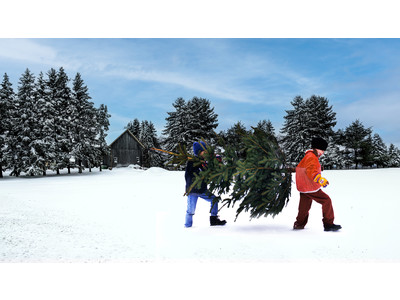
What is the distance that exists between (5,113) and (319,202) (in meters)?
33.0

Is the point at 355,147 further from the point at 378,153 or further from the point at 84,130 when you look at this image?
the point at 84,130

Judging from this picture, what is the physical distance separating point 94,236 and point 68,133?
29946 millimetres

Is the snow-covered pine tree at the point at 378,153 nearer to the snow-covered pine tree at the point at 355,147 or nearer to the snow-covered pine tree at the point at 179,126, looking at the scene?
the snow-covered pine tree at the point at 355,147

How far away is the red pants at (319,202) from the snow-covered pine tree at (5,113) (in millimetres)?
31185

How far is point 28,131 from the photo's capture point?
30.1 metres

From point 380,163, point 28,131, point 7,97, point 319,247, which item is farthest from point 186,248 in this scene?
point 380,163

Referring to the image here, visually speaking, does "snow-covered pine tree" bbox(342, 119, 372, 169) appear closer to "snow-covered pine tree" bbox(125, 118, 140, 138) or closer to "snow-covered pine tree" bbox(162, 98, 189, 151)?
"snow-covered pine tree" bbox(162, 98, 189, 151)

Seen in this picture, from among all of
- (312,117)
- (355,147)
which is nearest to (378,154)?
(355,147)

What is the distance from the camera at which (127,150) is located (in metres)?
37.9

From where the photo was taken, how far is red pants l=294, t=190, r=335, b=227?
527 centimetres

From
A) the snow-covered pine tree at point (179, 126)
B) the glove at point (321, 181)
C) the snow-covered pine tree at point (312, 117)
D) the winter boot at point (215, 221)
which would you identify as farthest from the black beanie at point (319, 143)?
the snow-covered pine tree at point (312, 117)

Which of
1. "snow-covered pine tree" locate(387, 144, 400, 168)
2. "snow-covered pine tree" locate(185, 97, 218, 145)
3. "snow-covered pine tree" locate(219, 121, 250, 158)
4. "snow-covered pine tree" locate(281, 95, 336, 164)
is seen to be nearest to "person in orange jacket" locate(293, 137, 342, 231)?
"snow-covered pine tree" locate(219, 121, 250, 158)

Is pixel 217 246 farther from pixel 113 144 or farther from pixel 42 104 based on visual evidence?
pixel 113 144

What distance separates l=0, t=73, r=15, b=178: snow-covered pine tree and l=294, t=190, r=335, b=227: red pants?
1228 inches
